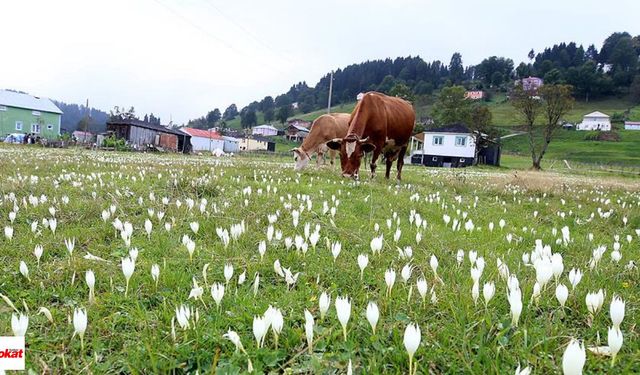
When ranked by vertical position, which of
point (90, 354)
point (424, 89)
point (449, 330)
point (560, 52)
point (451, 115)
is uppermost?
point (560, 52)

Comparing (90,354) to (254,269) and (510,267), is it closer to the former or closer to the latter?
(254,269)

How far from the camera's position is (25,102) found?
294 ft

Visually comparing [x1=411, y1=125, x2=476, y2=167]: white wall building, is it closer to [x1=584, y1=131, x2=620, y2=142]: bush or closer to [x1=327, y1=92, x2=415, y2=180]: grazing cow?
[x1=327, y1=92, x2=415, y2=180]: grazing cow

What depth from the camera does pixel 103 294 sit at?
3.26 metres

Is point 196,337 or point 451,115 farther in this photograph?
point 451,115

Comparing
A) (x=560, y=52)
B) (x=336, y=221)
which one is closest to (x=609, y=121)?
(x=560, y=52)

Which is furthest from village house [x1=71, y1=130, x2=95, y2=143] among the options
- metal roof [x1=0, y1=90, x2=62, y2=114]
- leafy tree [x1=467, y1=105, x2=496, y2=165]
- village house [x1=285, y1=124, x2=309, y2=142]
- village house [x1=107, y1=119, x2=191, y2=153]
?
village house [x1=285, y1=124, x2=309, y2=142]

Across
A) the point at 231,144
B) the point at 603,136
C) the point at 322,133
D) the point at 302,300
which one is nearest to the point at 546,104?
the point at 322,133

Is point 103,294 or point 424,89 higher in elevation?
point 424,89

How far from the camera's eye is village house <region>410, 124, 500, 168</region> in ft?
247

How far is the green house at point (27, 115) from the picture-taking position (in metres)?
85.3

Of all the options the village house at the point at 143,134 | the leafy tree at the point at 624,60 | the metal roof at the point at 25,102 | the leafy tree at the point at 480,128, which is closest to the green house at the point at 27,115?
the metal roof at the point at 25,102

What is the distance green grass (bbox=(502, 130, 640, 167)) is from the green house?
4351 inches

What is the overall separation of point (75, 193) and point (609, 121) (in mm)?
170360
